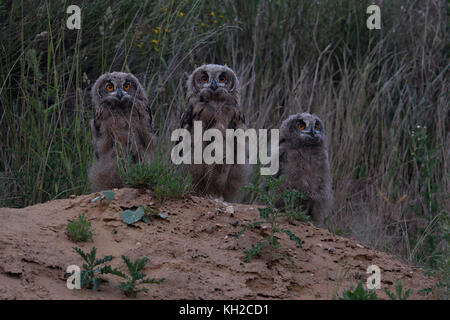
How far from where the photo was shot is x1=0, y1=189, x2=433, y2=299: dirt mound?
375cm

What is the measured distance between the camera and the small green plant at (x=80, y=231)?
13.5ft

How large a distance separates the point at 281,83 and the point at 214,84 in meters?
2.53

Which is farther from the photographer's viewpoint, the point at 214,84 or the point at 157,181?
the point at 214,84

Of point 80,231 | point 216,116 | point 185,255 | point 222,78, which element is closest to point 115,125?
point 216,116

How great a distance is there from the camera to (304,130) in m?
6.80

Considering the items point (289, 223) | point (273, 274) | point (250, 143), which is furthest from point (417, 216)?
point (273, 274)

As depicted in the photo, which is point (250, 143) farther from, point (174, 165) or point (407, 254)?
point (407, 254)

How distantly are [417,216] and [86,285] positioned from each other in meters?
4.73

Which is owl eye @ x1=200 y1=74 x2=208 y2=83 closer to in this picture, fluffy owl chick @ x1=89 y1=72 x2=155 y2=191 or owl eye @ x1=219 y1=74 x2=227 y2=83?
owl eye @ x1=219 y1=74 x2=227 y2=83

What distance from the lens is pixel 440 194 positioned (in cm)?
709

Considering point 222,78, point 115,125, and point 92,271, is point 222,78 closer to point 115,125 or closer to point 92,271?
point 115,125

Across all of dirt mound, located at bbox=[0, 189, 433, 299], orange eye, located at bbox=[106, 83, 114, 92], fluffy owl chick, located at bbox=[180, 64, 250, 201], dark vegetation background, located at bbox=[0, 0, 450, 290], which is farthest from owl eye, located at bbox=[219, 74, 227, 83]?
dirt mound, located at bbox=[0, 189, 433, 299]

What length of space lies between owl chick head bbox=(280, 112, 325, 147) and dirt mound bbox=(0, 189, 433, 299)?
6.09 ft

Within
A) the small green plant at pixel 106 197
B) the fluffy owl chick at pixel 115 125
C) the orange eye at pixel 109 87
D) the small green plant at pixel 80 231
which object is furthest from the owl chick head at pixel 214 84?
the small green plant at pixel 80 231
